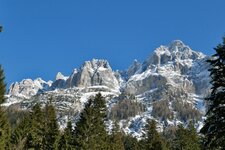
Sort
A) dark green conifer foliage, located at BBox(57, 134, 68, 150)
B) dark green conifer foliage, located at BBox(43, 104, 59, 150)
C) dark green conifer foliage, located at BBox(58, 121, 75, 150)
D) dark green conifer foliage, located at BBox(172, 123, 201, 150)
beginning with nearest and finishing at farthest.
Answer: dark green conifer foliage, located at BBox(43, 104, 59, 150) → dark green conifer foliage, located at BBox(58, 121, 75, 150) → dark green conifer foliage, located at BBox(57, 134, 68, 150) → dark green conifer foliage, located at BBox(172, 123, 201, 150)

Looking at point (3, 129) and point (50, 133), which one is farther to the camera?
point (50, 133)

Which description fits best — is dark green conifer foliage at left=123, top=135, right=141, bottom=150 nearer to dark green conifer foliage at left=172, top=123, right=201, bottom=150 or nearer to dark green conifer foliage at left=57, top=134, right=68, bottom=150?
dark green conifer foliage at left=172, top=123, right=201, bottom=150

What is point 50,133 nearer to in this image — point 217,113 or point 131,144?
point 217,113

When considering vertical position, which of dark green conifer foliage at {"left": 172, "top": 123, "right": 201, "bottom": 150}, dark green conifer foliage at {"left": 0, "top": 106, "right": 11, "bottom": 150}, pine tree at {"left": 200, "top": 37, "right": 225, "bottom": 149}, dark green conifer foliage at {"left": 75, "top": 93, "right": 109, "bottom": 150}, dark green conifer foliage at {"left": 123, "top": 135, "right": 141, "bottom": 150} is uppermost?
dark green conifer foliage at {"left": 123, "top": 135, "right": 141, "bottom": 150}

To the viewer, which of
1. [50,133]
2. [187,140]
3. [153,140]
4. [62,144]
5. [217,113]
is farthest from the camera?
[187,140]

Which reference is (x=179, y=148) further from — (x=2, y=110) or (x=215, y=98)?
(x=215, y=98)

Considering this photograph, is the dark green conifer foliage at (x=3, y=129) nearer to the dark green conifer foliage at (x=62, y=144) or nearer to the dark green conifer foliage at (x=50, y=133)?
the dark green conifer foliage at (x=50, y=133)

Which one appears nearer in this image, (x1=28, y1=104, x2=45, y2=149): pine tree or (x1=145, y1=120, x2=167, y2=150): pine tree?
(x1=28, y1=104, x2=45, y2=149): pine tree

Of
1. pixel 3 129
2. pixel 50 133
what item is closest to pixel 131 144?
pixel 50 133

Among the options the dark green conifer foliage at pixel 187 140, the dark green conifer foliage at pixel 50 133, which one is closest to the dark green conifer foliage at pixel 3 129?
the dark green conifer foliage at pixel 50 133

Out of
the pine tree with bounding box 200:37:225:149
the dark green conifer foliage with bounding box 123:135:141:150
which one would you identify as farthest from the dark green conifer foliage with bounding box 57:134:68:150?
the pine tree with bounding box 200:37:225:149

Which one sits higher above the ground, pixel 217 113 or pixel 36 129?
pixel 36 129

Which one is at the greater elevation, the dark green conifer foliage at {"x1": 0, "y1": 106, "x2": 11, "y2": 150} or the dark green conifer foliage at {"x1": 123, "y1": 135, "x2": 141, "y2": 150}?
the dark green conifer foliage at {"x1": 123, "y1": 135, "x2": 141, "y2": 150}

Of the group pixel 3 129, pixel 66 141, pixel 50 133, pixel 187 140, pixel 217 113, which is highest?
pixel 187 140
